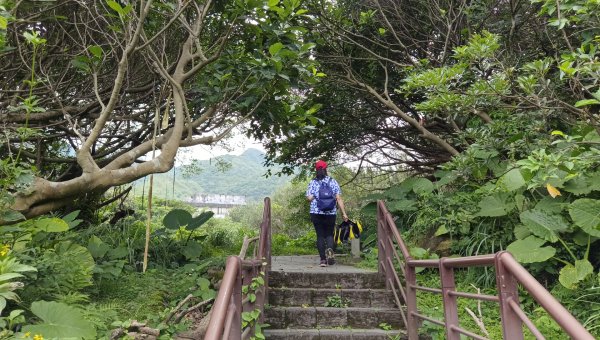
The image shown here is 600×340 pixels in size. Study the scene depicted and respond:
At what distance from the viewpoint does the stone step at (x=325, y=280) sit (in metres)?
5.14

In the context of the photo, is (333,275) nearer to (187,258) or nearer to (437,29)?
(187,258)

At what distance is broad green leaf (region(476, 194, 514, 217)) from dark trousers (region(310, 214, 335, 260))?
182 cm

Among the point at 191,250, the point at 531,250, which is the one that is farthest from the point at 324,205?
the point at 531,250

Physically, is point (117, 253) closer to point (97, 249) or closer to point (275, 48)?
point (97, 249)

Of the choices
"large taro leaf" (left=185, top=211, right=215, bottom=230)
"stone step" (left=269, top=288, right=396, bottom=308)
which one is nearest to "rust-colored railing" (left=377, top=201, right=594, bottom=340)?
"stone step" (left=269, top=288, right=396, bottom=308)

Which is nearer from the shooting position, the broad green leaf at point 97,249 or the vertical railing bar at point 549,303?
the vertical railing bar at point 549,303

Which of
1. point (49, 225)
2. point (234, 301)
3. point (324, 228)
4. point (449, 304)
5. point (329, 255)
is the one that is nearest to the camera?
point (234, 301)

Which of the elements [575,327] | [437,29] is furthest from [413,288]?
[437,29]

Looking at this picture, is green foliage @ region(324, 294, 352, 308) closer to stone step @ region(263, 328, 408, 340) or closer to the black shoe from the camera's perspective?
stone step @ region(263, 328, 408, 340)

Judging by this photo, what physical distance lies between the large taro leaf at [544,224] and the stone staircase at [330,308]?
1.63 m

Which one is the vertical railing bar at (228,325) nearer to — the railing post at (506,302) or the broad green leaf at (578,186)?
the railing post at (506,302)

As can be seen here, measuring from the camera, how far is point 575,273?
402 centimetres

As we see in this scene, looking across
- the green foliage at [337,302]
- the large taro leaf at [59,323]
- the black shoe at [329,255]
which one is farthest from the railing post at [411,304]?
the large taro leaf at [59,323]

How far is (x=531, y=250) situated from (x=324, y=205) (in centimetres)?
236
